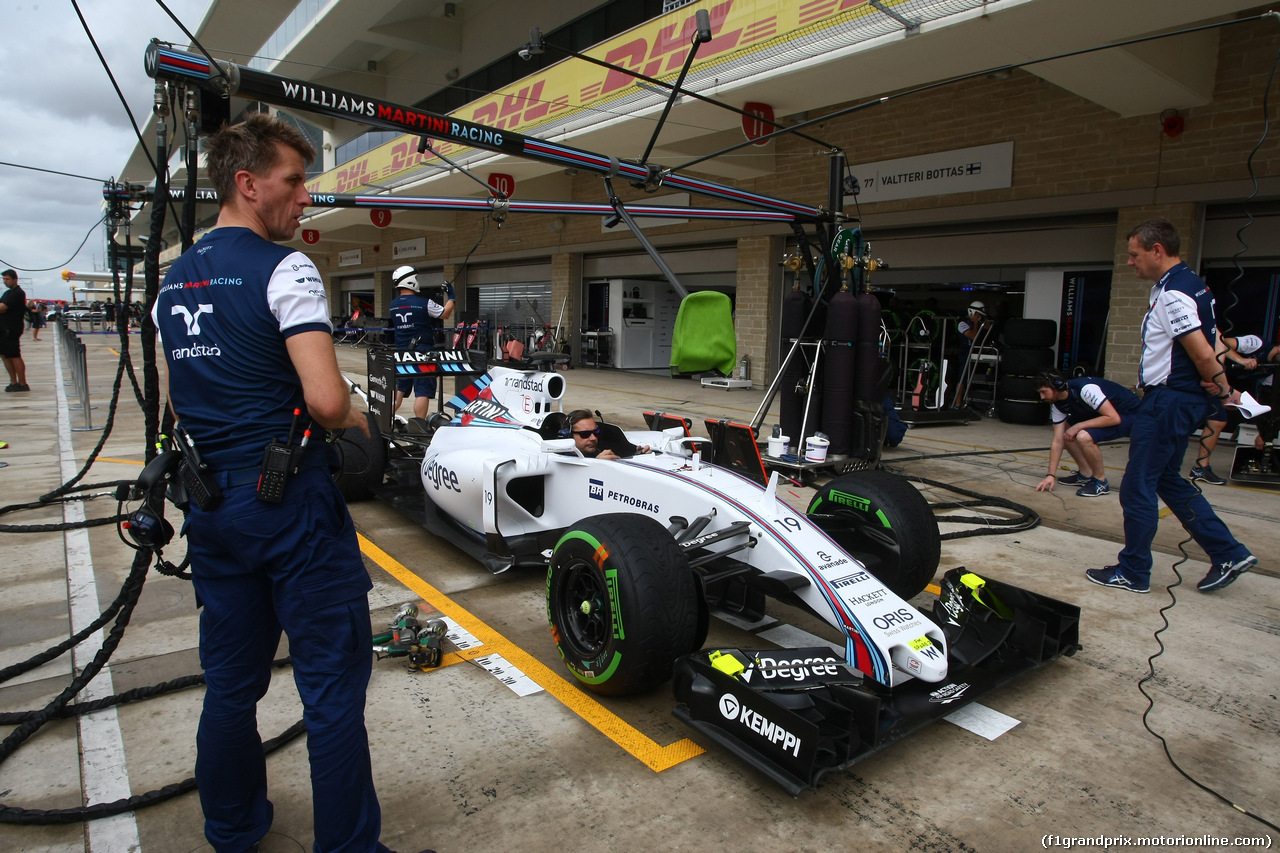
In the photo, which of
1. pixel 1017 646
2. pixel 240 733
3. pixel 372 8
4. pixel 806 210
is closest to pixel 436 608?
pixel 240 733

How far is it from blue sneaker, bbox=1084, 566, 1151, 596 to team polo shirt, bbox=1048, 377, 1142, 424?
2.47 metres

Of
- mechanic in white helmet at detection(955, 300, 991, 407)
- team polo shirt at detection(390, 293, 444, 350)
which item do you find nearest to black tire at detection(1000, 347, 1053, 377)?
mechanic in white helmet at detection(955, 300, 991, 407)

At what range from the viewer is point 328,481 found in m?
2.00

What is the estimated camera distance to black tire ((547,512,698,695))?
9.11 ft

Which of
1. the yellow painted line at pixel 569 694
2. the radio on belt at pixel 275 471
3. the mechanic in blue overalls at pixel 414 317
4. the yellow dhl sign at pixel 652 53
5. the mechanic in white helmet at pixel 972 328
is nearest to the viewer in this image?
the radio on belt at pixel 275 471

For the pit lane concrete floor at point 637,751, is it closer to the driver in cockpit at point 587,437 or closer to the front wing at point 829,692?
the front wing at point 829,692

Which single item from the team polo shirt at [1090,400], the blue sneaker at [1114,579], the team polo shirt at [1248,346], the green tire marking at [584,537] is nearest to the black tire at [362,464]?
the green tire marking at [584,537]

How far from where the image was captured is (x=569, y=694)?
3.09m

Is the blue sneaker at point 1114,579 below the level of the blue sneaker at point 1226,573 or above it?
below

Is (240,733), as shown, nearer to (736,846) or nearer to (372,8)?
(736,846)

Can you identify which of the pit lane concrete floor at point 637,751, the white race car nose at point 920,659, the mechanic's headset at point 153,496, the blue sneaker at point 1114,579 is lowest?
the pit lane concrete floor at point 637,751

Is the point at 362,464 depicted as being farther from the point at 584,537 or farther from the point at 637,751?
the point at 637,751

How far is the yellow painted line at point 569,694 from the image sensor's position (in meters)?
2.68

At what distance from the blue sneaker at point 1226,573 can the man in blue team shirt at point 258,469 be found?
4.58 meters
